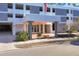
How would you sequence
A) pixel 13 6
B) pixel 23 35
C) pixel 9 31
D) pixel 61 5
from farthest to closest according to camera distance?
pixel 61 5 → pixel 9 31 → pixel 13 6 → pixel 23 35

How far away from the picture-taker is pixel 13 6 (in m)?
31.8

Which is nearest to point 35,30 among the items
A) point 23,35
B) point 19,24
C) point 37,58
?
point 19,24

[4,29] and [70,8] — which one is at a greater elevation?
[70,8]

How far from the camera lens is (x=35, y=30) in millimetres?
33688

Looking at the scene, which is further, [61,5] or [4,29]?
[61,5]

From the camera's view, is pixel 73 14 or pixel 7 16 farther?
pixel 73 14

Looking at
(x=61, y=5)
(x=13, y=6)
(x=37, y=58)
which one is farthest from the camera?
(x=61, y=5)

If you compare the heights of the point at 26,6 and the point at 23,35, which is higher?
the point at 26,6

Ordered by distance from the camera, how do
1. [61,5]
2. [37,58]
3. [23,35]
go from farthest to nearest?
[61,5]
[23,35]
[37,58]

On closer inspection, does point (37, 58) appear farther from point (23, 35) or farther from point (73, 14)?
point (73, 14)

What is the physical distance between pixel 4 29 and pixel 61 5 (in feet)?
34.8

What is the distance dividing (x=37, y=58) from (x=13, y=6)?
858 inches

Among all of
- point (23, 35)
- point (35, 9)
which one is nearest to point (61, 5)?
point (35, 9)

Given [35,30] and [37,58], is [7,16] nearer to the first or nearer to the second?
[35,30]
